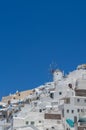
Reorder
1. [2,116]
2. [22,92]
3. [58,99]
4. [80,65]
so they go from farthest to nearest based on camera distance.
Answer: [22,92], [80,65], [2,116], [58,99]

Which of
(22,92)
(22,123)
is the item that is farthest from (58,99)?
(22,92)

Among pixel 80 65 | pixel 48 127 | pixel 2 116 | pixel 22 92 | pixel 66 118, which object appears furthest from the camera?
pixel 22 92

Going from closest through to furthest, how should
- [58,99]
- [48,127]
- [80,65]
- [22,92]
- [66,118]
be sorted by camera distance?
[48,127]
[66,118]
[58,99]
[80,65]
[22,92]

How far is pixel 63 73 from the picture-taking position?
309 ft

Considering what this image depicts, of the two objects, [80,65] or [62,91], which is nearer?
[62,91]

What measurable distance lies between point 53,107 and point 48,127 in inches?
316

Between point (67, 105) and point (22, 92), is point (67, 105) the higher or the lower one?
the lower one

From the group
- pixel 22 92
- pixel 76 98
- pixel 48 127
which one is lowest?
pixel 48 127

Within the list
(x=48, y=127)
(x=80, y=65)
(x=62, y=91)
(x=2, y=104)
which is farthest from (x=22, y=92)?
(x=48, y=127)

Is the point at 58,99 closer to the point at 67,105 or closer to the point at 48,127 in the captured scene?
the point at 67,105

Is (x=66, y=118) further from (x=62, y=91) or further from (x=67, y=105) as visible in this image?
(x=62, y=91)

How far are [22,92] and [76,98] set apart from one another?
106 feet

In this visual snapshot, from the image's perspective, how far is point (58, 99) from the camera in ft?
235

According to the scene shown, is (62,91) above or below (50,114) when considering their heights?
above
